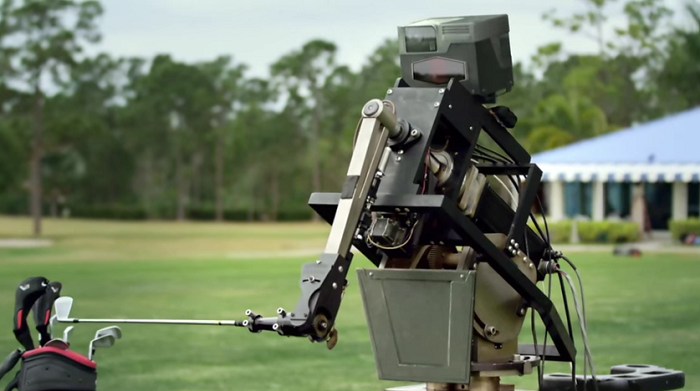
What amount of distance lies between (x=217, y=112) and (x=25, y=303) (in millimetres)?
65583

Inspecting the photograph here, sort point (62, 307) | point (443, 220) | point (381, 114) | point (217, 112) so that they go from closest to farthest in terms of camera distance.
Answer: point (62, 307)
point (381, 114)
point (443, 220)
point (217, 112)

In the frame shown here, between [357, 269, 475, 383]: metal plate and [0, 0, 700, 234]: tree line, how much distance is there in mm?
46688

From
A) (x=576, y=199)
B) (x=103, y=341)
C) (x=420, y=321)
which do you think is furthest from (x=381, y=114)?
(x=576, y=199)

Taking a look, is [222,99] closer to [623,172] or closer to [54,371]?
[623,172]

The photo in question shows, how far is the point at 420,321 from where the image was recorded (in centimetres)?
547

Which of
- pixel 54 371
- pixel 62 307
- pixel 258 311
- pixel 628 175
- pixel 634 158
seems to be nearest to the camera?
pixel 54 371

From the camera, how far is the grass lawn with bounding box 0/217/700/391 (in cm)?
1021

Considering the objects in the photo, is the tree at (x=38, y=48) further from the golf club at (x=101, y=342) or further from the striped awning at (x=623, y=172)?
the golf club at (x=101, y=342)

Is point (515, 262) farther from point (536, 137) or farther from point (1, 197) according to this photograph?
point (1, 197)

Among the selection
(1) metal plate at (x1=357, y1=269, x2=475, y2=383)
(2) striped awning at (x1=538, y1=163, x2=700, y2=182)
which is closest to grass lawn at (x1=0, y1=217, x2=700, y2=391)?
(1) metal plate at (x1=357, y1=269, x2=475, y2=383)

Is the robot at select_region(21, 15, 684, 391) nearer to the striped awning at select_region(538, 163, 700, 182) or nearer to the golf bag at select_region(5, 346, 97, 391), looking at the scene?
the golf bag at select_region(5, 346, 97, 391)

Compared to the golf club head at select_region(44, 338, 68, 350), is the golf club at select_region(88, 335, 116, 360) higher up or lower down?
lower down

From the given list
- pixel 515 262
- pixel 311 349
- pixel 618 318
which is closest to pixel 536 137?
pixel 618 318

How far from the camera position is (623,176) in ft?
A: 126
